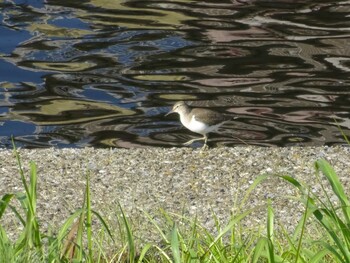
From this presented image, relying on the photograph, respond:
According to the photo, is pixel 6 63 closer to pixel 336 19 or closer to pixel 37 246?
pixel 336 19

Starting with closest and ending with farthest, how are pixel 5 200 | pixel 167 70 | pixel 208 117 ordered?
pixel 5 200, pixel 208 117, pixel 167 70

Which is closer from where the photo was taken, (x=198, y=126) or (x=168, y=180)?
(x=168, y=180)

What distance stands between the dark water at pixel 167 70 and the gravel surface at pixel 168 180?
1808 mm

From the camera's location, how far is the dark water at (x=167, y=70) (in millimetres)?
9094

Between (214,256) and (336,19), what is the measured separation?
874cm

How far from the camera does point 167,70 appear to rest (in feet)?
34.5

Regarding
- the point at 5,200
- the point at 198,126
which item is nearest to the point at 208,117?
the point at 198,126

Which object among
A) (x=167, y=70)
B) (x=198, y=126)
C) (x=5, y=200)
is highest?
(x=5, y=200)

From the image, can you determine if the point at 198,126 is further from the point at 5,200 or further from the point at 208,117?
the point at 5,200

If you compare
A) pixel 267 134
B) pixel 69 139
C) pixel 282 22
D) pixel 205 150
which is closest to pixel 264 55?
pixel 282 22

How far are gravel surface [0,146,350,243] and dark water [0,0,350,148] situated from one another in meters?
1.81

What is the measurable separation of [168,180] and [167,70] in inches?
168

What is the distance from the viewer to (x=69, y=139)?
29.0 ft

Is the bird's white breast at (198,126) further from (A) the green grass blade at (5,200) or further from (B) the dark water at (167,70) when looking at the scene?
(A) the green grass blade at (5,200)
